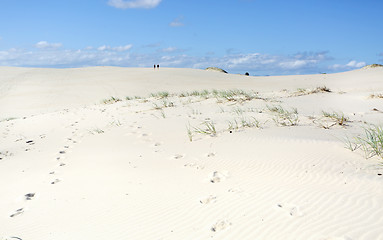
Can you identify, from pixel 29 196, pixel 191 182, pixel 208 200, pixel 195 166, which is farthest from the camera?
pixel 195 166

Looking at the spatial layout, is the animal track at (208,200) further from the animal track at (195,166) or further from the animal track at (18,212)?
the animal track at (18,212)

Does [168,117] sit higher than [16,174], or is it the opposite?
[168,117]

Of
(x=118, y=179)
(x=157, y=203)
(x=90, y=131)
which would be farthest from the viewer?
(x=90, y=131)

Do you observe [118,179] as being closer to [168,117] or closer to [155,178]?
[155,178]

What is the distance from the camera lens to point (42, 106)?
58.4 feet

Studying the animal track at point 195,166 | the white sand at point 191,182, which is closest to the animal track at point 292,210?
the white sand at point 191,182

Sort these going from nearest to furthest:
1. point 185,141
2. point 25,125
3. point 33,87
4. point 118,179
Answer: point 118,179
point 185,141
point 25,125
point 33,87

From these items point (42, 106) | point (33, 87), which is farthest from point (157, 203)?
point (33, 87)

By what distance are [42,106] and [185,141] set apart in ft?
47.0

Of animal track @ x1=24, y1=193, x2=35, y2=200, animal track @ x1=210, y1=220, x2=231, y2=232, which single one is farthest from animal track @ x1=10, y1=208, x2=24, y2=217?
animal track @ x1=210, y1=220, x2=231, y2=232

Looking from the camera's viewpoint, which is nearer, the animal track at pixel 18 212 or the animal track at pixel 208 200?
the animal track at pixel 208 200

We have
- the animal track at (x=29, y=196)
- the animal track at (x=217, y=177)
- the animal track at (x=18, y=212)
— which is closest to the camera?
the animal track at (x=18, y=212)

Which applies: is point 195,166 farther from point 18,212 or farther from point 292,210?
point 18,212

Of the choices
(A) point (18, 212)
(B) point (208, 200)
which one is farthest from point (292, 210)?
(A) point (18, 212)
